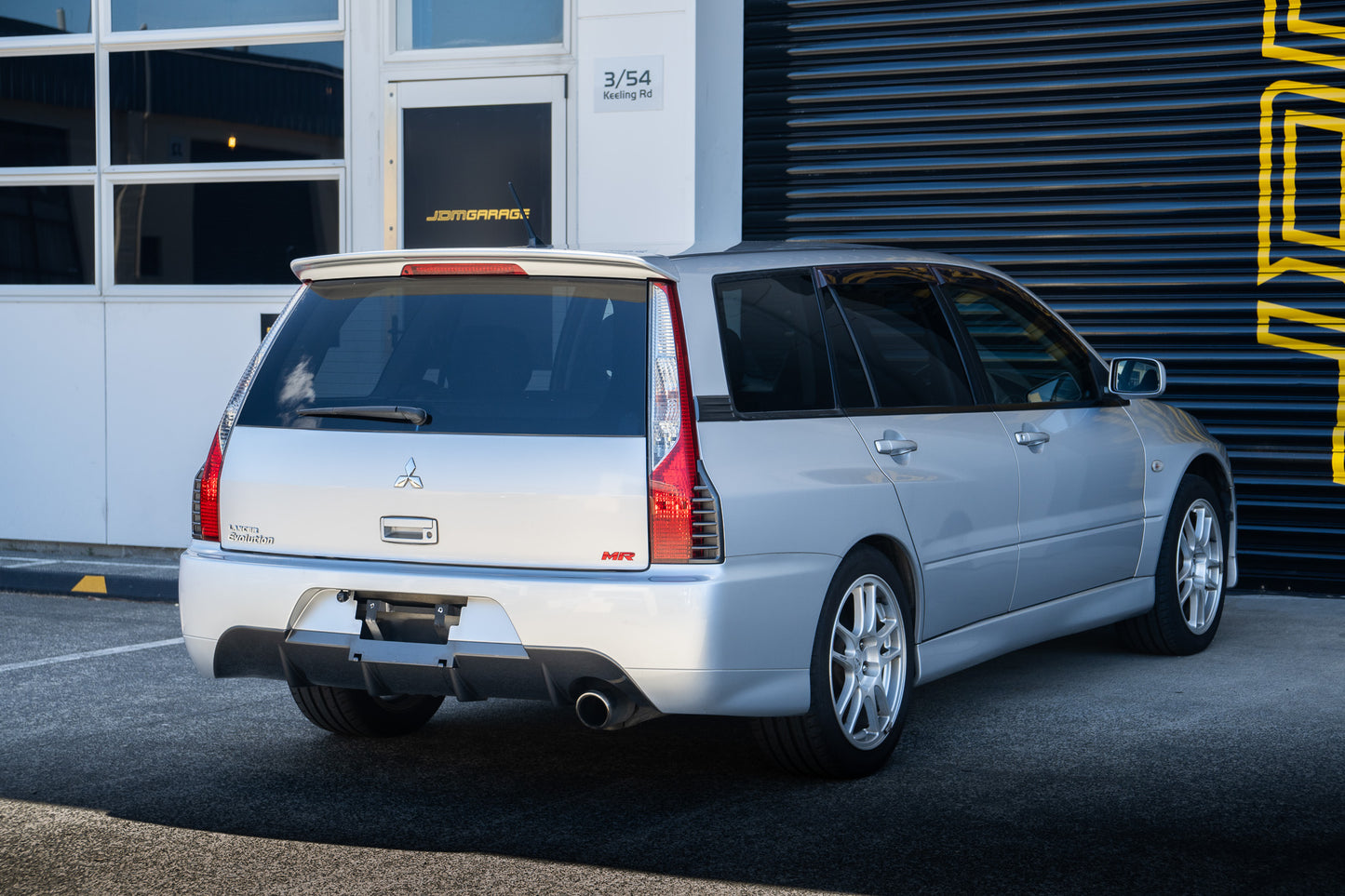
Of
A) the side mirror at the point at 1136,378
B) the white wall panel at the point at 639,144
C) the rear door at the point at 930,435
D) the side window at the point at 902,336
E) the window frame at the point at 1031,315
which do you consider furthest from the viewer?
the white wall panel at the point at 639,144

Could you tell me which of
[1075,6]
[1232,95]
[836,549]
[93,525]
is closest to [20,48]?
[93,525]

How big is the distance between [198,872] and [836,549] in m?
1.92

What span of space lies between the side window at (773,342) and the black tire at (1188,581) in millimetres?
2398

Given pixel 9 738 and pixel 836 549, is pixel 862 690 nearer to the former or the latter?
pixel 836 549

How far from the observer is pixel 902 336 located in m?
5.43

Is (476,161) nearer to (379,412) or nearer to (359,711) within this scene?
(359,711)

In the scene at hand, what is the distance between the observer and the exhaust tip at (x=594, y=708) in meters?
4.33

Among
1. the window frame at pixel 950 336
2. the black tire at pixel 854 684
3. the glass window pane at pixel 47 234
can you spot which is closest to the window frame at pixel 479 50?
the glass window pane at pixel 47 234

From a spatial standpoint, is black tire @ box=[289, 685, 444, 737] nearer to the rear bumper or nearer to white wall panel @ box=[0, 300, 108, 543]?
the rear bumper

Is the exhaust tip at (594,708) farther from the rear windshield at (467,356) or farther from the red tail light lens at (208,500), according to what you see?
the red tail light lens at (208,500)

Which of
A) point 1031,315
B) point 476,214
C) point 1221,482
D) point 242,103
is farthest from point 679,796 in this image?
point 242,103

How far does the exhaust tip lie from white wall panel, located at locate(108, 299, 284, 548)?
6475 millimetres

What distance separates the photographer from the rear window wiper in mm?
4500

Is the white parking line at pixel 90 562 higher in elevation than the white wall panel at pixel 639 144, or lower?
lower
